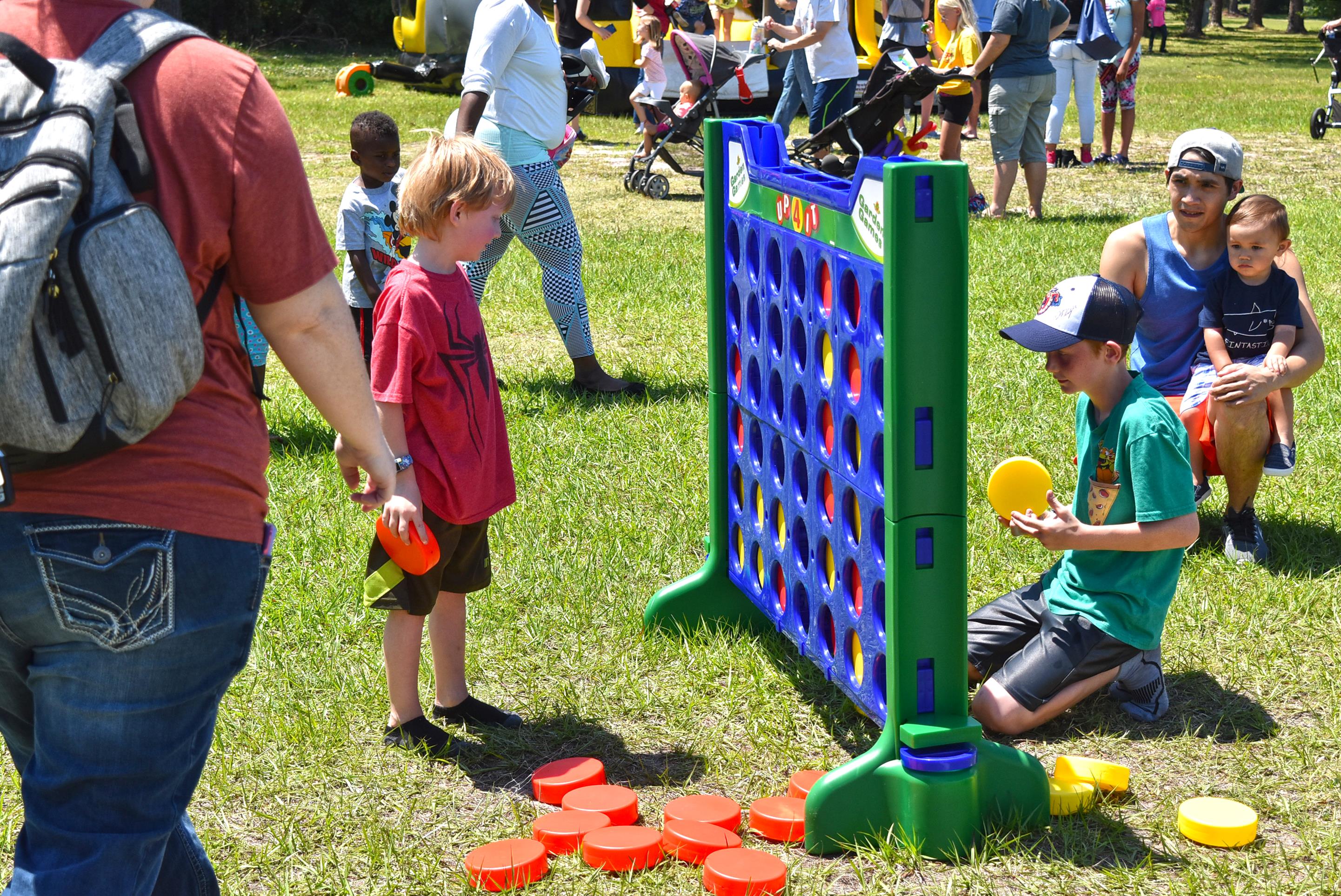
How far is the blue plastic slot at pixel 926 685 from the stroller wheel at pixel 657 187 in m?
9.75

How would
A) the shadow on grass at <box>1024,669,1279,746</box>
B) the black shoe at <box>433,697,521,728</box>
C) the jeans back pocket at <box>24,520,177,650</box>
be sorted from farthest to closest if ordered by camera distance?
1. the black shoe at <box>433,697,521,728</box>
2. the shadow on grass at <box>1024,669,1279,746</box>
3. the jeans back pocket at <box>24,520,177,650</box>

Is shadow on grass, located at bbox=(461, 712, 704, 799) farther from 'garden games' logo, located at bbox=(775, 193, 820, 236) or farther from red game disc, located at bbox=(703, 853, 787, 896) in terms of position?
'garden games' logo, located at bbox=(775, 193, 820, 236)

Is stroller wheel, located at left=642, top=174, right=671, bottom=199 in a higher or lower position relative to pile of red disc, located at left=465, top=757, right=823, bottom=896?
higher

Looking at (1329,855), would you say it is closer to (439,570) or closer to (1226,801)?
(1226,801)

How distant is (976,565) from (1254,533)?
37.0 inches

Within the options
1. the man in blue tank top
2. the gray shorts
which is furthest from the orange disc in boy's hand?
the gray shorts

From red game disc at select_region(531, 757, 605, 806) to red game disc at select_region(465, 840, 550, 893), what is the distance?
28cm

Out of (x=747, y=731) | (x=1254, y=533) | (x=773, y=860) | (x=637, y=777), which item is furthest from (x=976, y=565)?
(x=773, y=860)

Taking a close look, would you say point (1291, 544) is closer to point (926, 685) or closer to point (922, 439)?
point (926, 685)

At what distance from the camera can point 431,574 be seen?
10.7 feet

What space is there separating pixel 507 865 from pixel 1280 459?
304 cm

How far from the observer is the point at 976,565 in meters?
4.44

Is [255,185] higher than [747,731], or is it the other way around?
[255,185]

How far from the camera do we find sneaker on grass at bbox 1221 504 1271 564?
4.43 metres
